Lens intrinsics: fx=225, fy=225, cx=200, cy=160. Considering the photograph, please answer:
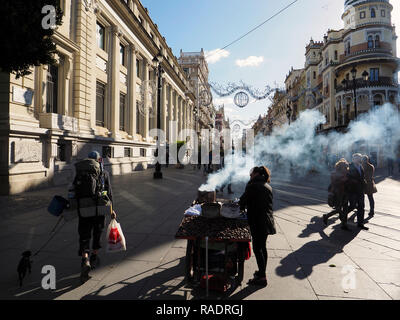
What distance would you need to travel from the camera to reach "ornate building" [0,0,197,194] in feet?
31.9

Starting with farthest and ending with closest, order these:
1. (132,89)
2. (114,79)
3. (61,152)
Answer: (132,89)
(114,79)
(61,152)

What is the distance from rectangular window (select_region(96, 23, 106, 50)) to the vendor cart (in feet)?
62.2

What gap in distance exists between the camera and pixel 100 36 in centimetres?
1784

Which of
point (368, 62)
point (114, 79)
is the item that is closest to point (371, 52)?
point (368, 62)

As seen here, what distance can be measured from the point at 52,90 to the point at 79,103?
1.73m

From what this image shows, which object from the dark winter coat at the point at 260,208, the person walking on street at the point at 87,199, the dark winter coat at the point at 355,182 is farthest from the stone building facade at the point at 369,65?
the person walking on street at the point at 87,199

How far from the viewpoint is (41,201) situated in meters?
8.13

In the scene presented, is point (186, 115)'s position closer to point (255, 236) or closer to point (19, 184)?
point (19, 184)

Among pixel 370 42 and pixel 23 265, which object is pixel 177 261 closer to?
pixel 23 265

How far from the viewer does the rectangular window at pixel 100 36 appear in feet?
→ 57.1

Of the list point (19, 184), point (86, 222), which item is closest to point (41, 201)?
point (19, 184)

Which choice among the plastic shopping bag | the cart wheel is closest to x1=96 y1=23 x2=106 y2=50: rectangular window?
the plastic shopping bag

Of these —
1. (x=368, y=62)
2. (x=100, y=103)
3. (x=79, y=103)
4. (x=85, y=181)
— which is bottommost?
(x=85, y=181)
